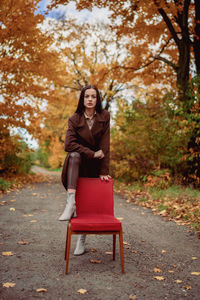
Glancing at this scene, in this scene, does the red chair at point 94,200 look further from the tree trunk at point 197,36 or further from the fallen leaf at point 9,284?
the tree trunk at point 197,36

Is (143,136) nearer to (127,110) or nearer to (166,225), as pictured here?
(127,110)

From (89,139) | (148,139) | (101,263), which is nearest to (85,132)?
(89,139)

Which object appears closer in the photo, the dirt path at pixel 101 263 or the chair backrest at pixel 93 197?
the dirt path at pixel 101 263

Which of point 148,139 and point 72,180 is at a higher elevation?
point 148,139

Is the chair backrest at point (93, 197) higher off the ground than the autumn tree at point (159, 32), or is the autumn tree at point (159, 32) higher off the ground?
the autumn tree at point (159, 32)

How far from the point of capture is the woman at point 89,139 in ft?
11.8

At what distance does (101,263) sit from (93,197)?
794 mm

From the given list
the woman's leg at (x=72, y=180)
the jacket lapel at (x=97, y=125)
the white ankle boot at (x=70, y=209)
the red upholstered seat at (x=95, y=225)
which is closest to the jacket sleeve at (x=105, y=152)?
the jacket lapel at (x=97, y=125)

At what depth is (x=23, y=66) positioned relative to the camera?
952cm

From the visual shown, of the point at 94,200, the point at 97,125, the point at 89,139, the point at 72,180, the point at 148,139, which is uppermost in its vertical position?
the point at 148,139

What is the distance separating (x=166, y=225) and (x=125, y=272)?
2.50m

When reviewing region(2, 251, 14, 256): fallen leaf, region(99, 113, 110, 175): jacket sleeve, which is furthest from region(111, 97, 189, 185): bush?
region(2, 251, 14, 256): fallen leaf

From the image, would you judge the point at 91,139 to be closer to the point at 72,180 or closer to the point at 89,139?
the point at 89,139

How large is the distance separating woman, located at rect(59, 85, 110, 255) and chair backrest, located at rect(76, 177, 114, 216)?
140 millimetres
